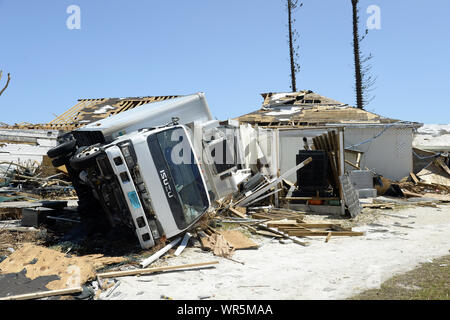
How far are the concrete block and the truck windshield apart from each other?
3.84 metres

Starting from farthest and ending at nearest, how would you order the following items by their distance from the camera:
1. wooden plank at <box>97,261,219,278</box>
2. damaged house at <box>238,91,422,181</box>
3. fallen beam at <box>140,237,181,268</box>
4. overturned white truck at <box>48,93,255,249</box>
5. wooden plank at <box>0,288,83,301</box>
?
damaged house at <box>238,91,422,181</box>, overturned white truck at <box>48,93,255,249</box>, fallen beam at <box>140,237,181,268</box>, wooden plank at <box>97,261,219,278</box>, wooden plank at <box>0,288,83,301</box>

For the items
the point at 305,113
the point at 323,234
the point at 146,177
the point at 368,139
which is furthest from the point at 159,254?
the point at 305,113

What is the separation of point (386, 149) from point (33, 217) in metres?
15.3

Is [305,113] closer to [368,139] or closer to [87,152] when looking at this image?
[368,139]

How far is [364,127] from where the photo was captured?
18797 millimetres

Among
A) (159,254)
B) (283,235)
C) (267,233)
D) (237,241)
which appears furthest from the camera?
(267,233)

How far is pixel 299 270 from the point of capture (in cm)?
634

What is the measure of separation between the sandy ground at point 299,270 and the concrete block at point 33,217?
3.83 metres

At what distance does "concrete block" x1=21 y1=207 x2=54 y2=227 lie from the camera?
30.4ft

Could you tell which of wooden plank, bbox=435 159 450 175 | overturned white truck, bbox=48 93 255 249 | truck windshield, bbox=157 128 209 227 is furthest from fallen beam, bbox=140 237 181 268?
wooden plank, bbox=435 159 450 175

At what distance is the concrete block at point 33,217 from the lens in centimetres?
926

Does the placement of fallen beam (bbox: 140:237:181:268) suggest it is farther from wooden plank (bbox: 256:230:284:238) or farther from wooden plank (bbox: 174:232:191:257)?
wooden plank (bbox: 256:230:284:238)

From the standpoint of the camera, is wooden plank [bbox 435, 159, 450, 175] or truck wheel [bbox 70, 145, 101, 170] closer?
truck wheel [bbox 70, 145, 101, 170]

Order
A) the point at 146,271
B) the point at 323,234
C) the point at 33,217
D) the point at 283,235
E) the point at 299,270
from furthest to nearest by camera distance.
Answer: the point at 33,217
the point at 323,234
the point at 283,235
the point at 299,270
the point at 146,271
